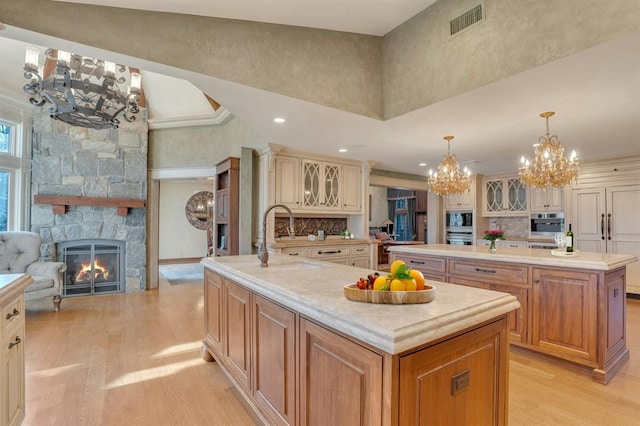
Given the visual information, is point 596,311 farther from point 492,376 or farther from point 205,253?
point 205,253

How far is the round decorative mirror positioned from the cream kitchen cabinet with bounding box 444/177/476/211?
6.67 m

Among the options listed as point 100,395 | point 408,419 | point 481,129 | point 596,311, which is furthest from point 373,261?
point 408,419

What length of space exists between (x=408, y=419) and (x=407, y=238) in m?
11.1

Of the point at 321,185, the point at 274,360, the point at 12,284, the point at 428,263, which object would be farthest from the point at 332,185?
the point at 12,284

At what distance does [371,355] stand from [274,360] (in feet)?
2.52

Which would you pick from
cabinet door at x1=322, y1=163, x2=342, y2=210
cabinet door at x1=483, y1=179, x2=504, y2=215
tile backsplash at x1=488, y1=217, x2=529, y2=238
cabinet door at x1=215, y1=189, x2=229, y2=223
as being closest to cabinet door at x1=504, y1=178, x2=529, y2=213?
cabinet door at x1=483, y1=179, x2=504, y2=215

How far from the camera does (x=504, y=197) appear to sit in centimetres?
694

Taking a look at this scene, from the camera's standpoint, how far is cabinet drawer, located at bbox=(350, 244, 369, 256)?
226 inches

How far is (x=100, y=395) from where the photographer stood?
2.37 m

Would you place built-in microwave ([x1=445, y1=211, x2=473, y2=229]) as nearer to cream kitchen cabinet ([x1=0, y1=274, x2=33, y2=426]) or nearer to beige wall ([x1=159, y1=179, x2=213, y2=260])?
beige wall ([x1=159, y1=179, x2=213, y2=260])

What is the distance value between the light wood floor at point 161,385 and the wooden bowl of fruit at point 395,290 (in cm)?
136

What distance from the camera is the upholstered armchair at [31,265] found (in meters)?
4.26

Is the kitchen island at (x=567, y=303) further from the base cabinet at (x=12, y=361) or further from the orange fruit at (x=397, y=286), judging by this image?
the base cabinet at (x=12, y=361)

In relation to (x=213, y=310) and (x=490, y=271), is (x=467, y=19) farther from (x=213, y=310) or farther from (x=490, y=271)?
(x=213, y=310)
